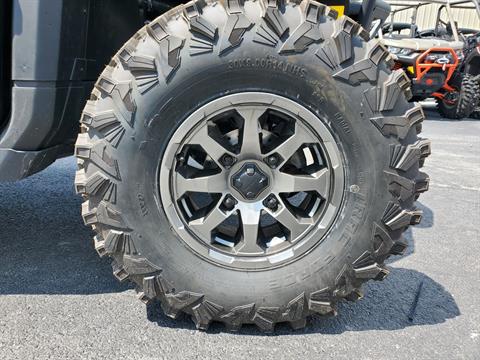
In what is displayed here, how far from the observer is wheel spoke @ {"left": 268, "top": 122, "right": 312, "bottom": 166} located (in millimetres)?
1846

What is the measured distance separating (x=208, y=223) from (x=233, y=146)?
352mm

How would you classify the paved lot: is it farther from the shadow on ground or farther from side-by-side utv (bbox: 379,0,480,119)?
side-by-side utv (bbox: 379,0,480,119)

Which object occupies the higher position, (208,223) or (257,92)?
(257,92)

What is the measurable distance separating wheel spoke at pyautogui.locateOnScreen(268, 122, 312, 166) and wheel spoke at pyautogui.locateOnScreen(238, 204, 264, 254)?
0.85ft

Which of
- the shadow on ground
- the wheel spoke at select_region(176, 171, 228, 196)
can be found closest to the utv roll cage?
the shadow on ground

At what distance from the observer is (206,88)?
5.77 feet

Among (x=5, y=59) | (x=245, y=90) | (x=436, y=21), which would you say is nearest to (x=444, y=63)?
(x=436, y=21)

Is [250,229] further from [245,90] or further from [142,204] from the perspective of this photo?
[245,90]

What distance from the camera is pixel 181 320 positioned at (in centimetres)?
200

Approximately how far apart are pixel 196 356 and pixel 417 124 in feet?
4.22

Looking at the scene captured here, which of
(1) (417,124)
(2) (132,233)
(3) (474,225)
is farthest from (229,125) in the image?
(3) (474,225)

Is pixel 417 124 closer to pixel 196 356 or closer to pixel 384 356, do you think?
pixel 384 356

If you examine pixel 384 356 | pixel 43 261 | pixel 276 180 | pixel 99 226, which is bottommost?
pixel 43 261

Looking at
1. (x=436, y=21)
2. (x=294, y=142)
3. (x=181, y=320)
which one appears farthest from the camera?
(x=436, y=21)
